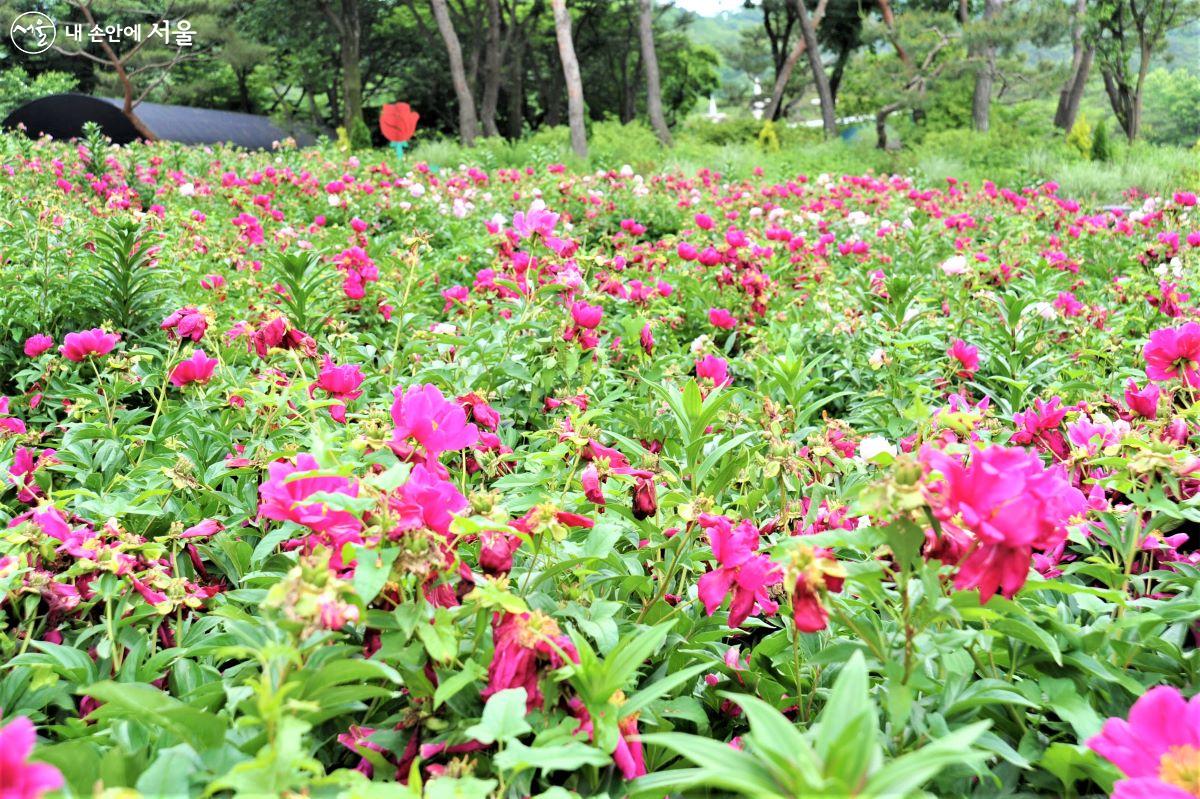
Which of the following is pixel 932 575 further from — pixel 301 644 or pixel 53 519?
pixel 53 519

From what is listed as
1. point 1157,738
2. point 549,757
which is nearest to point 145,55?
point 549,757

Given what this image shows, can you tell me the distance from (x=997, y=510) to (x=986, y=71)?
19251mm

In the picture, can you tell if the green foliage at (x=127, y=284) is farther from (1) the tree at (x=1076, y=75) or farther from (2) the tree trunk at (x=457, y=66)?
(1) the tree at (x=1076, y=75)

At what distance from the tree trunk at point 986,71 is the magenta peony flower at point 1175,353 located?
17.1 m

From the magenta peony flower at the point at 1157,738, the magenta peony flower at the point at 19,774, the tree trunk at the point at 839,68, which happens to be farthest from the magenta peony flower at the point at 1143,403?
the tree trunk at the point at 839,68

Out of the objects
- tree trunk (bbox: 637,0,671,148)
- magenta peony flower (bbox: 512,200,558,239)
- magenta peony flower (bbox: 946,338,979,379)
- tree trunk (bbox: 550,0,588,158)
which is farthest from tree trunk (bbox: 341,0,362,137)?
magenta peony flower (bbox: 946,338,979,379)

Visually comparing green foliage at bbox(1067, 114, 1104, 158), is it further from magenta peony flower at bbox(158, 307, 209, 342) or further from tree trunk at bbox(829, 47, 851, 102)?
magenta peony flower at bbox(158, 307, 209, 342)

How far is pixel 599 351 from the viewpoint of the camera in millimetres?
2373

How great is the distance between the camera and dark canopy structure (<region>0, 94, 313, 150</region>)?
1734 centimetres

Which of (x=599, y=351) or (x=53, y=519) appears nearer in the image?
(x=53, y=519)

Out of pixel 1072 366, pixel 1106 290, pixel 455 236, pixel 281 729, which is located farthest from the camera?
pixel 455 236

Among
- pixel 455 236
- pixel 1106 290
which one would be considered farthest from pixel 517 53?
pixel 1106 290

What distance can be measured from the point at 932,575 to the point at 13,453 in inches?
76.1

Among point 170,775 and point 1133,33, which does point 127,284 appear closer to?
point 170,775
